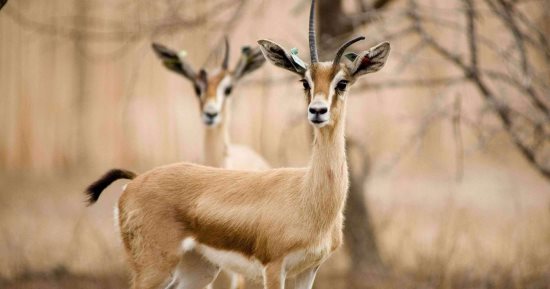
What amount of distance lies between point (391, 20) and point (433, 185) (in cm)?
552

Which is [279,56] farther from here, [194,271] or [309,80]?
[194,271]

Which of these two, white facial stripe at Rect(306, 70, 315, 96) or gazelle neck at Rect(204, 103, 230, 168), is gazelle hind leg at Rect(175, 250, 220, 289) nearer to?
white facial stripe at Rect(306, 70, 315, 96)

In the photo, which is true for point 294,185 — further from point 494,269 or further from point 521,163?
point 521,163

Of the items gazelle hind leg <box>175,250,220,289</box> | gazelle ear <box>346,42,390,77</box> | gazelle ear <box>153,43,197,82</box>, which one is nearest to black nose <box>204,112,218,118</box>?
gazelle ear <box>153,43,197,82</box>

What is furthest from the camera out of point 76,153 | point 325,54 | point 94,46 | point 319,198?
point 94,46

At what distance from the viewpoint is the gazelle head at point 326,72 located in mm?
5094

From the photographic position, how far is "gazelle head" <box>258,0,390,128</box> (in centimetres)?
509

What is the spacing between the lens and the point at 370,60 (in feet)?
17.9

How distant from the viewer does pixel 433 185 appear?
43.3ft

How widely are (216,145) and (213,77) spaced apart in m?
0.70

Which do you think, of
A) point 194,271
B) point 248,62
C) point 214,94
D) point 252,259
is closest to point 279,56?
point 252,259

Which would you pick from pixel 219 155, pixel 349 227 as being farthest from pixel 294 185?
pixel 349 227

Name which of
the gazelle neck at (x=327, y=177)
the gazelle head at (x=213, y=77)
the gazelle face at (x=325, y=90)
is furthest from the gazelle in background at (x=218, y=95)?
the gazelle face at (x=325, y=90)

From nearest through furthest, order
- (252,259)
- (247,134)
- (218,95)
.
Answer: (252,259) → (218,95) → (247,134)
